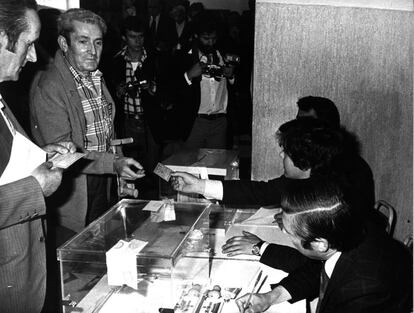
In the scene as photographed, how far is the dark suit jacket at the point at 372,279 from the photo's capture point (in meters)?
1.60

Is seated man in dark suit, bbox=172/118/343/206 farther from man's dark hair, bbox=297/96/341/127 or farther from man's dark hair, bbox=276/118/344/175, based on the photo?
man's dark hair, bbox=297/96/341/127

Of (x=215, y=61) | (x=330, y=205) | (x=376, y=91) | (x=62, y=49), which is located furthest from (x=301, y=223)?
(x=215, y=61)

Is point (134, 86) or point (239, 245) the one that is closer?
point (239, 245)

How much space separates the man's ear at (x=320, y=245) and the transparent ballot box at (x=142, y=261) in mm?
468

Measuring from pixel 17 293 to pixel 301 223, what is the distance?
113 centimetres

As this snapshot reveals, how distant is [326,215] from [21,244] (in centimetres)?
115

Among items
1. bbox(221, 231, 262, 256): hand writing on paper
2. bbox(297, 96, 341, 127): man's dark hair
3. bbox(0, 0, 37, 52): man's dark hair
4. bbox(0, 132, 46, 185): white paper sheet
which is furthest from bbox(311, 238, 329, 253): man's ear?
bbox(297, 96, 341, 127): man's dark hair

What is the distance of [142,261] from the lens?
1620 mm

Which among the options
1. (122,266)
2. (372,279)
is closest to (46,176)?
(122,266)

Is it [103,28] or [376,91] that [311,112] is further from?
[103,28]

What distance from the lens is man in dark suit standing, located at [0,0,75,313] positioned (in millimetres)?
1744

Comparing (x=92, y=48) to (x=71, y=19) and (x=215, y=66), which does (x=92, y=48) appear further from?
A: (x=215, y=66)

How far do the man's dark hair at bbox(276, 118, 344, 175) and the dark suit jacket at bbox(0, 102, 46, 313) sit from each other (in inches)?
51.7

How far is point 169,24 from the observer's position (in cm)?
709
